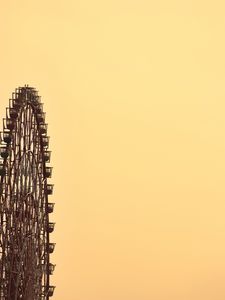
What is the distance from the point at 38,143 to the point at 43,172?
11 centimetres

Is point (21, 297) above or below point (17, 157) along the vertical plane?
below

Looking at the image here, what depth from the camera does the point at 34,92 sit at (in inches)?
142

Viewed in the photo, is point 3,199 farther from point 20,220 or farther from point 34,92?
point 34,92

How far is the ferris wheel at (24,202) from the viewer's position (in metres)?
3.21

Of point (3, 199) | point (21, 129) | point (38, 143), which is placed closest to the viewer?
point (3, 199)

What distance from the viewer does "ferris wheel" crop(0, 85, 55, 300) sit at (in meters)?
3.21

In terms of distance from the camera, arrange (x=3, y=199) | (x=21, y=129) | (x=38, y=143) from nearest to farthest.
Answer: (x=3, y=199), (x=21, y=129), (x=38, y=143)

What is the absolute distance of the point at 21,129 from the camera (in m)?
3.47

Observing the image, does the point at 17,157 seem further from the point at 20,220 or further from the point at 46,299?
the point at 46,299

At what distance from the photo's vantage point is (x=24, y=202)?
11.3ft

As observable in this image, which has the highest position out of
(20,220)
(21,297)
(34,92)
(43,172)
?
(34,92)

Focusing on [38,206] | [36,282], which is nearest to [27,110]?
[38,206]

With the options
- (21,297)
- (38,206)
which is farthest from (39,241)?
(21,297)

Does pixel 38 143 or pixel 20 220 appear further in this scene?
pixel 38 143
